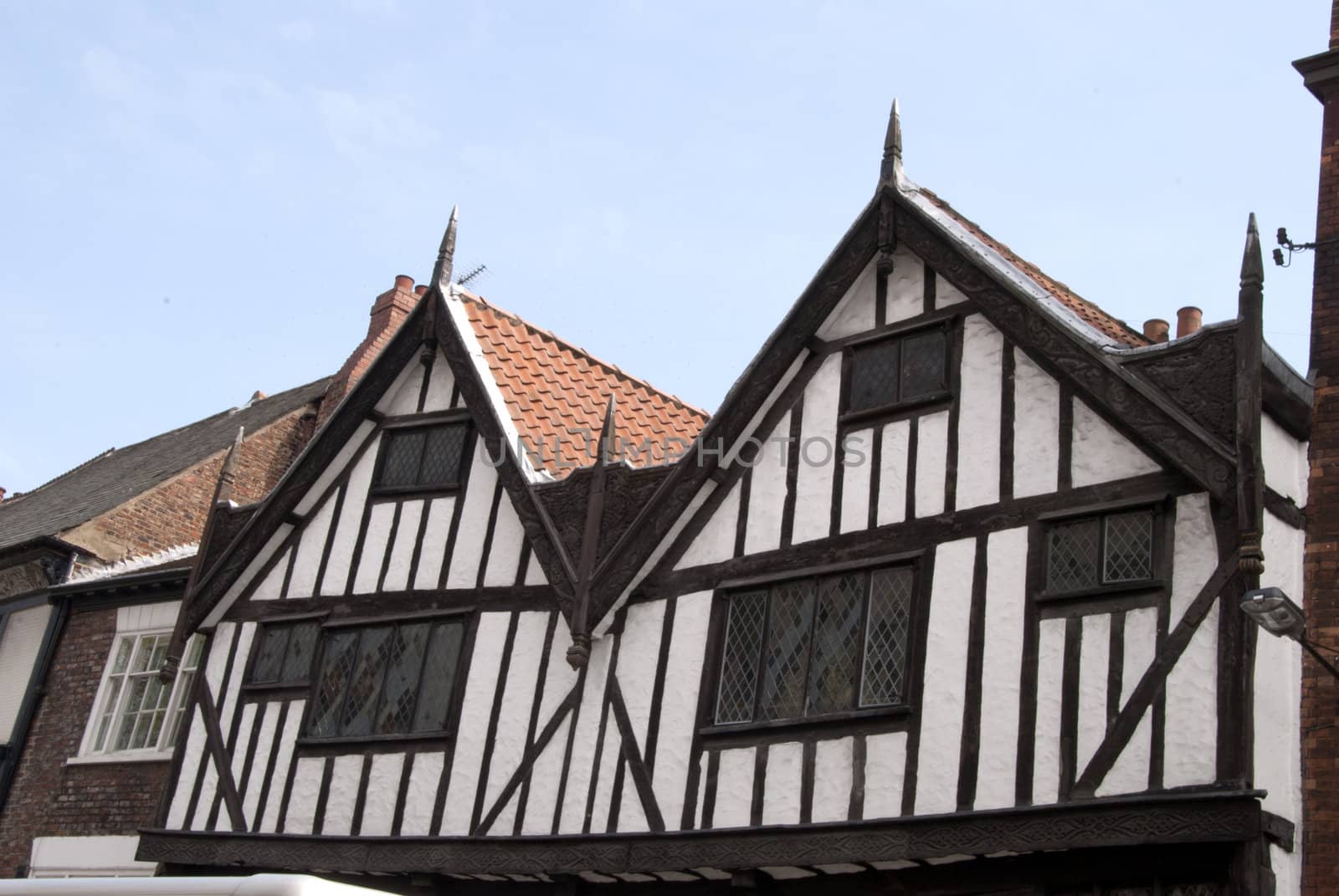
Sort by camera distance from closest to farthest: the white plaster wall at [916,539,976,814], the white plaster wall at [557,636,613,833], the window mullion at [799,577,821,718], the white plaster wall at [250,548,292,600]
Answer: the white plaster wall at [916,539,976,814], the window mullion at [799,577,821,718], the white plaster wall at [557,636,613,833], the white plaster wall at [250,548,292,600]

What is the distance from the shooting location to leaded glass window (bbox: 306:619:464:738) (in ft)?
48.5

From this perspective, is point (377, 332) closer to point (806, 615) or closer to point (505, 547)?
point (505, 547)

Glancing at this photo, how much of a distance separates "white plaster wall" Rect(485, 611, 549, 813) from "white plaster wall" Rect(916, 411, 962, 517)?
3783 millimetres

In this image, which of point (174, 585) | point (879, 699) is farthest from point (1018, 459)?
point (174, 585)

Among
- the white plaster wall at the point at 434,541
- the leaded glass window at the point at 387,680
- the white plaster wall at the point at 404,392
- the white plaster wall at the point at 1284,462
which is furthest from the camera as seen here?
the white plaster wall at the point at 404,392

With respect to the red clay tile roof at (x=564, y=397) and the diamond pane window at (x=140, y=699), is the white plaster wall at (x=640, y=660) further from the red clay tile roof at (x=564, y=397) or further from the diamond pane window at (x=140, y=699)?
the diamond pane window at (x=140, y=699)

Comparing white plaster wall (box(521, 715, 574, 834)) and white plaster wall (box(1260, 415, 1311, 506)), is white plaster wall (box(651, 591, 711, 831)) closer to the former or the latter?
white plaster wall (box(521, 715, 574, 834))

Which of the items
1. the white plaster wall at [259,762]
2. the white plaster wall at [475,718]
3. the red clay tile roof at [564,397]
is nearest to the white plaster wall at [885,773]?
the white plaster wall at [475,718]

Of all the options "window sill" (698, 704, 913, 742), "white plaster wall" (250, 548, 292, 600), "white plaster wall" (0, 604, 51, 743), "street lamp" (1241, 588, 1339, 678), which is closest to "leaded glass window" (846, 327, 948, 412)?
"window sill" (698, 704, 913, 742)

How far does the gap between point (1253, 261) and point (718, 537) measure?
4992mm

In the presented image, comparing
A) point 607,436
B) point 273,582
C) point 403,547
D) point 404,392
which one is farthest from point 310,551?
point 607,436

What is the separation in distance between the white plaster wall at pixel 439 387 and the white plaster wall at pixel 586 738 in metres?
3.70

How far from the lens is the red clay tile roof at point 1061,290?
14359 mm

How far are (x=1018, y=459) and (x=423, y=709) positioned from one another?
601cm
